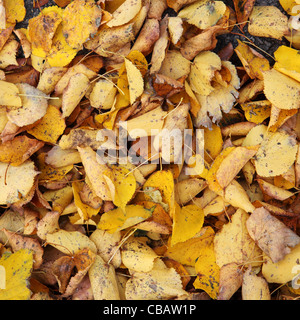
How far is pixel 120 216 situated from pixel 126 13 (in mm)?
534

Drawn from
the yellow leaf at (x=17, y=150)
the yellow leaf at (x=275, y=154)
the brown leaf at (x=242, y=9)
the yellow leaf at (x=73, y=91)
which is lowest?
the yellow leaf at (x=275, y=154)

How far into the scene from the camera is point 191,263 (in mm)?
1033

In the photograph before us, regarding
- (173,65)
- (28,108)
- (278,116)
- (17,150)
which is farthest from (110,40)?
(278,116)

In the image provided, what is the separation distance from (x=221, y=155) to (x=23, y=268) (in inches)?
Answer: 23.6

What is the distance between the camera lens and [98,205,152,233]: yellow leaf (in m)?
1.00

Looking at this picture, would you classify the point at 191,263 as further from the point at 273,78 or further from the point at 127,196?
the point at 273,78

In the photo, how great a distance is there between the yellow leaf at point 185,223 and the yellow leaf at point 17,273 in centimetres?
39

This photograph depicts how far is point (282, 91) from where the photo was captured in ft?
3.24

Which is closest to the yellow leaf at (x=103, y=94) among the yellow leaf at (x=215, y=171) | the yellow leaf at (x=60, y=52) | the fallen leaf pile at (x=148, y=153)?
the fallen leaf pile at (x=148, y=153)

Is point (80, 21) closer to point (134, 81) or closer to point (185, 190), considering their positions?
point (134, 81)

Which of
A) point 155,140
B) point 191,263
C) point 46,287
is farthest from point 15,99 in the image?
point 191,263

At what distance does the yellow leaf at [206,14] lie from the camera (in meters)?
1.00

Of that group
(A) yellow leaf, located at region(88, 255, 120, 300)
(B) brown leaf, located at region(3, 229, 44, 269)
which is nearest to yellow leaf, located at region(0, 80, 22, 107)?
(B) brown leaf, located at region(3, 229, 44, 269)

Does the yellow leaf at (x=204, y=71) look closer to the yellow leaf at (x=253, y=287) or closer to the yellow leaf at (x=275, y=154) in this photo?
the yellow leaf at (x=275, y=154)
